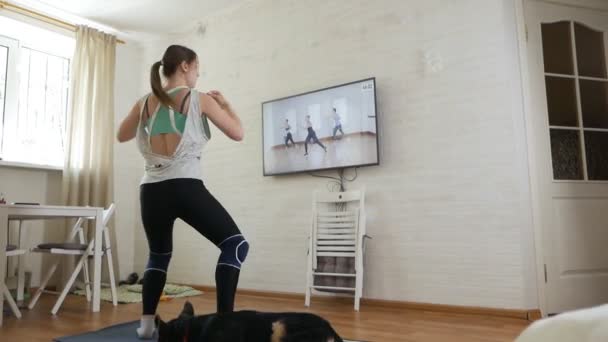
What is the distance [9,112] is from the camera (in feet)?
→ 13.4

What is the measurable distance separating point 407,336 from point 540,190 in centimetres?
130

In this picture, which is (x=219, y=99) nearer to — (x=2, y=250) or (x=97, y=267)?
(x=2, y=250)

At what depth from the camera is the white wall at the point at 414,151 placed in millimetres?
2771

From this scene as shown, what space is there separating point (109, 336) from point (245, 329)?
1.09m

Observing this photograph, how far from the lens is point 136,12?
437 centimetres

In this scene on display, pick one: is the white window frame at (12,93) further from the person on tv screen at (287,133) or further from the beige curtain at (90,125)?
the person on tv screen at (287,133)

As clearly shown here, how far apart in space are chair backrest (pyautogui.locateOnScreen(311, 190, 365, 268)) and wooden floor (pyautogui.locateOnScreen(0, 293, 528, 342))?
37 cm

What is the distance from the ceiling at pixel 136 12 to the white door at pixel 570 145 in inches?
102

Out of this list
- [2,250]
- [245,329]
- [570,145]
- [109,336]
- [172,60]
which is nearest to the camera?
[245,329]

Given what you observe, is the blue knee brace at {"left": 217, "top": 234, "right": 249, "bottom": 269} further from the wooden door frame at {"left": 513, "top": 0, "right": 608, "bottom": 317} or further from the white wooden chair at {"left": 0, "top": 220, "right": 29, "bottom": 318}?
the wooden door frame at {"left": 513, "top": 0, "right": 608, "bottom": 317}

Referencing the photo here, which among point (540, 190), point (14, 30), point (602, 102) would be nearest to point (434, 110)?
point (540, 190)

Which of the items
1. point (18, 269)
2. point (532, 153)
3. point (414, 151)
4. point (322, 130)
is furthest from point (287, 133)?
point (18, 269)

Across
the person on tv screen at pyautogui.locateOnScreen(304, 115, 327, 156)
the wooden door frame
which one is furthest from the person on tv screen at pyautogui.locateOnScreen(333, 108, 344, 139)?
the wooden door frame

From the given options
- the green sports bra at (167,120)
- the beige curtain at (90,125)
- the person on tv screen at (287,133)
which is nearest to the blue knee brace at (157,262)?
the green sports bra at (167,120)
